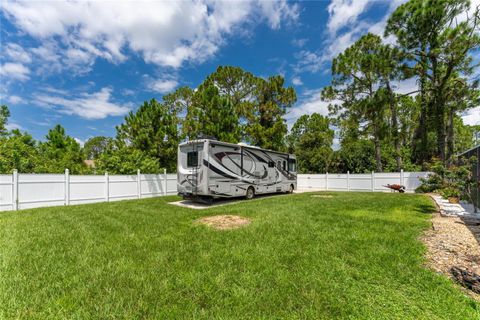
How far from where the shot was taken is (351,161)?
78.4 feet

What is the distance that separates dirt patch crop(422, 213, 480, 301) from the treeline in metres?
6.09

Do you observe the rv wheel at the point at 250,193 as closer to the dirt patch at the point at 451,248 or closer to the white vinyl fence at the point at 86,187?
the white vinyl fence at the point at 86,187

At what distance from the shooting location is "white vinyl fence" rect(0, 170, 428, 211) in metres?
8.02

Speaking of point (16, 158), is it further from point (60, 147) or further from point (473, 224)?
point (473, 224)

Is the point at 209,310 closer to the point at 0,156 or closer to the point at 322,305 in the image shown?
the point at 322,305

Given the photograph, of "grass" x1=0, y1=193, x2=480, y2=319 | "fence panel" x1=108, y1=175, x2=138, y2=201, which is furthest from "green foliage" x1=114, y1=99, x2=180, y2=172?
"grass" x1=0, y1=193, x2=480, y2=319

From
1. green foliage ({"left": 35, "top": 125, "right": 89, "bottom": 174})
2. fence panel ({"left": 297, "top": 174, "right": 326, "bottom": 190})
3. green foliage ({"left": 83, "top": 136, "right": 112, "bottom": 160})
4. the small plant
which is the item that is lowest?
fence panel ({"left": 297, "top": 174, "right": 326, "bottom": 190})

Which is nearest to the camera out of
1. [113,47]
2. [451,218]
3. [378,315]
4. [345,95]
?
[378,315]

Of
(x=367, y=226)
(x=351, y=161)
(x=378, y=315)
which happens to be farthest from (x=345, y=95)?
(x=378, y=315)

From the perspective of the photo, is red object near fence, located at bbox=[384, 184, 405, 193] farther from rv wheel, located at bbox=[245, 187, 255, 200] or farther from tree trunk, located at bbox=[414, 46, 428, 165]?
rv wheel, located at bbox=[245, 187, 255, 200]

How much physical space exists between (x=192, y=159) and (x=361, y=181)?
1363 cm

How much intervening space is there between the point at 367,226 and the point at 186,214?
5.19m

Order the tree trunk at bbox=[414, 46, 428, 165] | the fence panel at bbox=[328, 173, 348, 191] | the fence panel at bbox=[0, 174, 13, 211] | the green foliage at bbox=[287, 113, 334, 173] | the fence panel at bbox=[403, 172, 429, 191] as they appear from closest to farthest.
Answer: the fence panel at bbox=[0, 174, 13, 211]
the tree trunk at bbox=[414, 46, 428, 165]
the fence panel at bbox=[403, 172, 429, 191]
the fence panel at bbox=[328, 173, 348, 191]
the green foliage at bbox=[287, 113, 334, 173]

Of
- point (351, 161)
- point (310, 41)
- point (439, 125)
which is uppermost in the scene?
point (310, 41)
